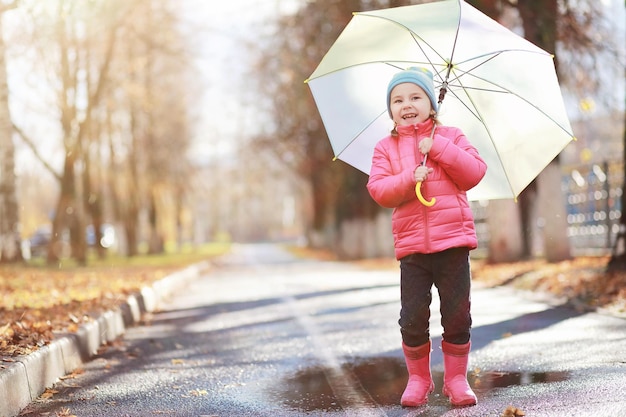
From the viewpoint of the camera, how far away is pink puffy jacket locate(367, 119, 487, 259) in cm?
477

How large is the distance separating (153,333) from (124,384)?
11.3 ft

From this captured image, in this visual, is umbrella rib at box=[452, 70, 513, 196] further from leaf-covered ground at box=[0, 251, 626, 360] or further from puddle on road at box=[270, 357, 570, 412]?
leaf-covered ground at box=[0, 251, 626, 360]

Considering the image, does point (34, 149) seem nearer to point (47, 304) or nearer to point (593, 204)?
point (47, 304)

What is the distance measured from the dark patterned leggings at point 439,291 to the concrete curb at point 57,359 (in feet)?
7.83

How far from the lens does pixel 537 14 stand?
14.4 metres

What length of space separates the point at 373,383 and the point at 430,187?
1638mm

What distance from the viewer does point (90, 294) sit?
478 inches

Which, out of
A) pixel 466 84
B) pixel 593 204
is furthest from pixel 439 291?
pixel 593 204

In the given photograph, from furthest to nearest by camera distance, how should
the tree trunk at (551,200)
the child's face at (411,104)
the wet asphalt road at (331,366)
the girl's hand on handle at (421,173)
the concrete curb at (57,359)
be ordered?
1. the tree trunk at (551,200)
2. the concrete curb at (57,359)
3. the wet asphalt road at (331,366)
4. the child's face at (411,104)
5. the girl's hand on handle at (421,173)

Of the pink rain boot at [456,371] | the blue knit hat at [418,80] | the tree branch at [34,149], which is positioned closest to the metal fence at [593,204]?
the pink rain boot at [456,371]

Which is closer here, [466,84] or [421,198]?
[421,198]

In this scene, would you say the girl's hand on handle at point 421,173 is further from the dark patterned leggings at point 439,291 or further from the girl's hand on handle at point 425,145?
the dark patterned leggings at point 439,291

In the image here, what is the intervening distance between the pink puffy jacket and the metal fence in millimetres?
13303

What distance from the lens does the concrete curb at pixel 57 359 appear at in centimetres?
513
